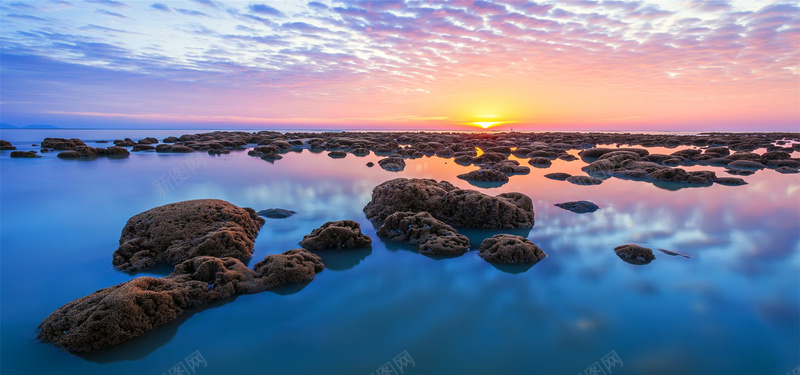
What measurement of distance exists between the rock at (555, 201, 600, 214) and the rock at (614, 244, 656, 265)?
3821mm

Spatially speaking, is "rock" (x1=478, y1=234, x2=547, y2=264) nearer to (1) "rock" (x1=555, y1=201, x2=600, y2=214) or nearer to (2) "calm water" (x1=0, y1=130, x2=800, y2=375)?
(2) "calm water" (x1=0, y1=130, x2=800, y2=375)

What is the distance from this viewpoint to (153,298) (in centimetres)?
462

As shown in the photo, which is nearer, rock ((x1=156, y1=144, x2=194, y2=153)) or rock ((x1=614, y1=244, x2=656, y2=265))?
rock ((x1=614, y1=244, x2=656, y2=265))

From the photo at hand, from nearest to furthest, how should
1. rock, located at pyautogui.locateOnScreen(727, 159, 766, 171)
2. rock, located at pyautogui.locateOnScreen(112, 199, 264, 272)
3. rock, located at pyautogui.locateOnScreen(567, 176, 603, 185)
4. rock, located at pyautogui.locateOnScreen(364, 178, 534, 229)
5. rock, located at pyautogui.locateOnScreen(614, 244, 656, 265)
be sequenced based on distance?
rock, located at pyautogui.locateOnScreen(112, 199, 264, 272)
rock, located at pyautogui.locateOnScreen(614, 244, 656, 265)
rock, located at pyautogui.locateOnScreen(364, 178, 534, 229)
rock, located at pyautogui.locateOnScreen(567, 176, 603, 185)
rock, located at pyautogui.locateOnScreen(727, 159, 766, 171)

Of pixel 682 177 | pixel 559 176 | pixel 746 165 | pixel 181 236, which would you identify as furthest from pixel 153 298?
pixel 746 165

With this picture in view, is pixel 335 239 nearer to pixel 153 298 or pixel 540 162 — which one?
pixel 153 298

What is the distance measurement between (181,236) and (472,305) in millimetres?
6029

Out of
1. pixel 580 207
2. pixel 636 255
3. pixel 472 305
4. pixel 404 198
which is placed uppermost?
pixel 404 198

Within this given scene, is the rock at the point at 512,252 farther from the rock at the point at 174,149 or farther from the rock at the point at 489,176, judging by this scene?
the rock at the point at 174,149

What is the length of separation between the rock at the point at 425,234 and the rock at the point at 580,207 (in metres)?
5.46

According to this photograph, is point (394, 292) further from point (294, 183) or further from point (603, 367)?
point (294, 183)

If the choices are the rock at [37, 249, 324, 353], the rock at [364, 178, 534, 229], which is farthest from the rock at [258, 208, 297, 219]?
the rock at [37, 249, 324, 353]

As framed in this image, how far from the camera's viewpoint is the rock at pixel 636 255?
7.00 m

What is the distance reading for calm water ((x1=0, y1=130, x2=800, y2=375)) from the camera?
4105 mm
